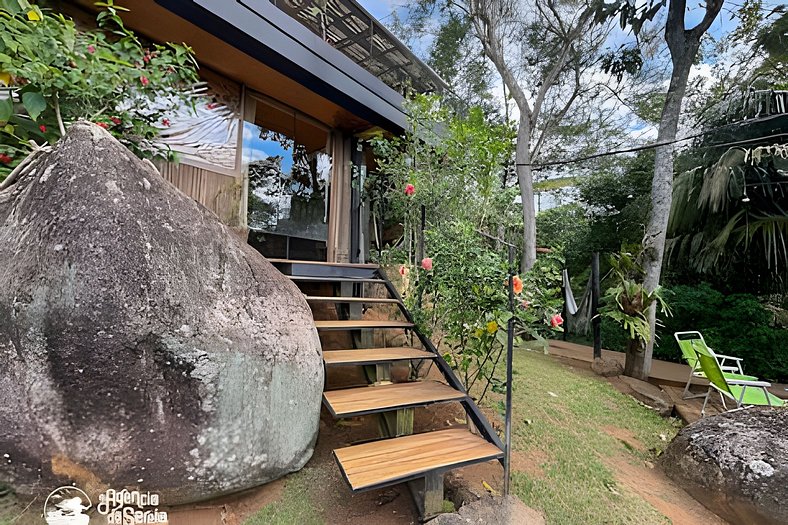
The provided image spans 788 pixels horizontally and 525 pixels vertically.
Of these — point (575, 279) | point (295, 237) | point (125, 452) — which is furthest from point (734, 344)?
point (125, 452)

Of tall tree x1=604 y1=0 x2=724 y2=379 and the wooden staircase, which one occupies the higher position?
tall tree x1=604 y1=0 x2=724 y2=379

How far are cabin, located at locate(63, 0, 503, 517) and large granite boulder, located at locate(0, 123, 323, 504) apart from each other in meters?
0.52

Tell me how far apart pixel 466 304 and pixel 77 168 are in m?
2.26

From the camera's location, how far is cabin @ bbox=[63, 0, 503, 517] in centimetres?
207

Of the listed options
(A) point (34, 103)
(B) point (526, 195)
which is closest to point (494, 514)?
(A) point (34, 103)

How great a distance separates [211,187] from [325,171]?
161 cm

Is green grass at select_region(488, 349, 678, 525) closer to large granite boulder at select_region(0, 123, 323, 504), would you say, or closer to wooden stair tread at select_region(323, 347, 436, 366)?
wooden stair tread at select_region(323, 347, 436, 366)

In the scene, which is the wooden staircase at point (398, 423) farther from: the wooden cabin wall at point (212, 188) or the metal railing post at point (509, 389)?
the wooden cabin wall at point (212, 188)

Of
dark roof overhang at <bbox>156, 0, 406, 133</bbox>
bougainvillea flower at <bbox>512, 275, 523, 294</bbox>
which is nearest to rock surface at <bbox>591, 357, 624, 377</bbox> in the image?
bougainvillea flower at <bbox>512, 275, 523, 294</bbox>

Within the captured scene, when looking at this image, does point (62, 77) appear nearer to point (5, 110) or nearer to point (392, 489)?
point (5, 110)

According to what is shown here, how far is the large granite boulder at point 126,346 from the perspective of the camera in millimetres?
1457

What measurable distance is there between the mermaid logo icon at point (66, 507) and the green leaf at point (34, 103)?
5.72 ft

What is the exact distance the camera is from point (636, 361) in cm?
523

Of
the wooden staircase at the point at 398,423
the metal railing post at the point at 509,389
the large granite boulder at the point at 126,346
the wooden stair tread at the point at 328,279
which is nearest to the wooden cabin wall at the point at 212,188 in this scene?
the wooden stair tread at the point at 328,279
